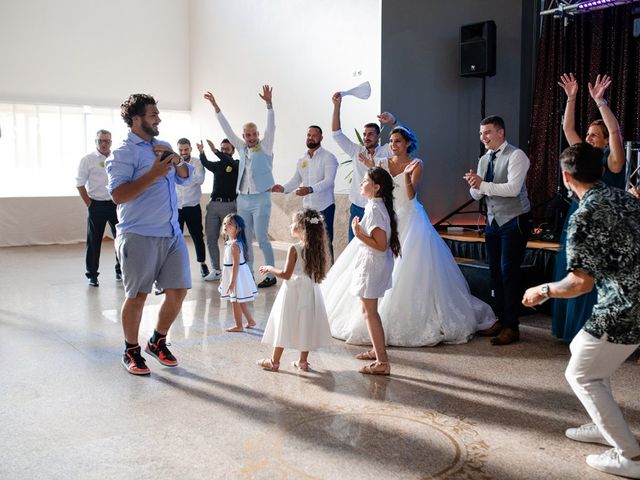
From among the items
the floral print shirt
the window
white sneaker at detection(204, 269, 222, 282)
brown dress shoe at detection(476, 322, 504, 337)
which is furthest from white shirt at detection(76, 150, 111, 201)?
the floral print shirt

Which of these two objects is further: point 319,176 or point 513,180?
point 319,176

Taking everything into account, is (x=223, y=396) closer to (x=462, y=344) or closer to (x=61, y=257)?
(x=462, y=344)

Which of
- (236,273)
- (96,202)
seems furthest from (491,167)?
(96,202)

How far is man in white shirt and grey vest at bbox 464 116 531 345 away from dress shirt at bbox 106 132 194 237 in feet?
6.69

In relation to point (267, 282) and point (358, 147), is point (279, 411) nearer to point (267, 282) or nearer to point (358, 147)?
point (358, 147)

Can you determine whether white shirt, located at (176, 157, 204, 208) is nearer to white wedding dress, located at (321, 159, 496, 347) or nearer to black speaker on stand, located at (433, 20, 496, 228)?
black speaker on stand, located at (433, 20, 496, 228)

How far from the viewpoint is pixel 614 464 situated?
8.50 feet

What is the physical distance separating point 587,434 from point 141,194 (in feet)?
8.17

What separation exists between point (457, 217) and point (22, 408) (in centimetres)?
527

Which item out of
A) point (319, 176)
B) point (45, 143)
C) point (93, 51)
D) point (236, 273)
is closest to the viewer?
point (236, 273)

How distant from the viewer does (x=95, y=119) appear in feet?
38.0

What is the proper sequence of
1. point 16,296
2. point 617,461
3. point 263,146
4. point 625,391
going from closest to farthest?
point 617,461, point 625,391, point 16,296, point 263,146

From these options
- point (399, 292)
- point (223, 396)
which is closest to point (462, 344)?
point (399, 292)

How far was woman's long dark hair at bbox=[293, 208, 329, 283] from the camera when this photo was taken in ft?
12.7
